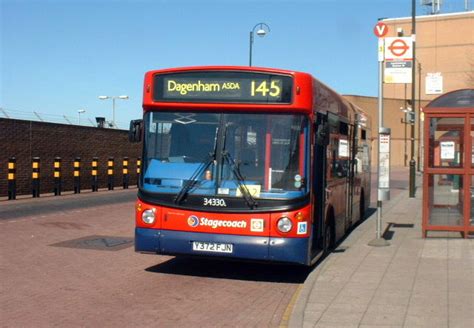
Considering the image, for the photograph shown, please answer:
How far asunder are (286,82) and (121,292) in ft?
11.5

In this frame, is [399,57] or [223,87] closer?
[223,87]

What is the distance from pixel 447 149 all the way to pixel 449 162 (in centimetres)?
26

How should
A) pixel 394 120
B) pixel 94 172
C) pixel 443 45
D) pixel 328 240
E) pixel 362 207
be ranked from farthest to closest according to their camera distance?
pixel 443 45, pixel 394 120, pixel 94 172, pixel 362 207, pixel 328 240

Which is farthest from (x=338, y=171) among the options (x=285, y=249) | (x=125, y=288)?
(x=125, y=288)

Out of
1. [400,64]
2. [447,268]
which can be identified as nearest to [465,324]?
[447,268]

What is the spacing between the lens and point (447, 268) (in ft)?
29.8

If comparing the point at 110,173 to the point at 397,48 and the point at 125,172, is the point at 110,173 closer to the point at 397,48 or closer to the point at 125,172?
the point at 125,172

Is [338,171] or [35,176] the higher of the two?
[338,171]

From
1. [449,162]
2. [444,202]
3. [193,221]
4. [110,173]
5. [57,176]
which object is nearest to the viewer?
[193,221]

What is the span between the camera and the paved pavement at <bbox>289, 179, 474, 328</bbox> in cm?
632

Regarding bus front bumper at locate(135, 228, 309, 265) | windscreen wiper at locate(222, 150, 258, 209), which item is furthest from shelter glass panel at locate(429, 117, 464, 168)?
windscreen wiper at locate(222, 150, 258, 209)

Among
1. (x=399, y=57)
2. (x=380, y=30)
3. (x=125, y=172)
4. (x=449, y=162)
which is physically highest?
(x=380, y=30)

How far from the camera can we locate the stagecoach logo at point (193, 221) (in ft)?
27.3

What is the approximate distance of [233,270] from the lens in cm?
942
